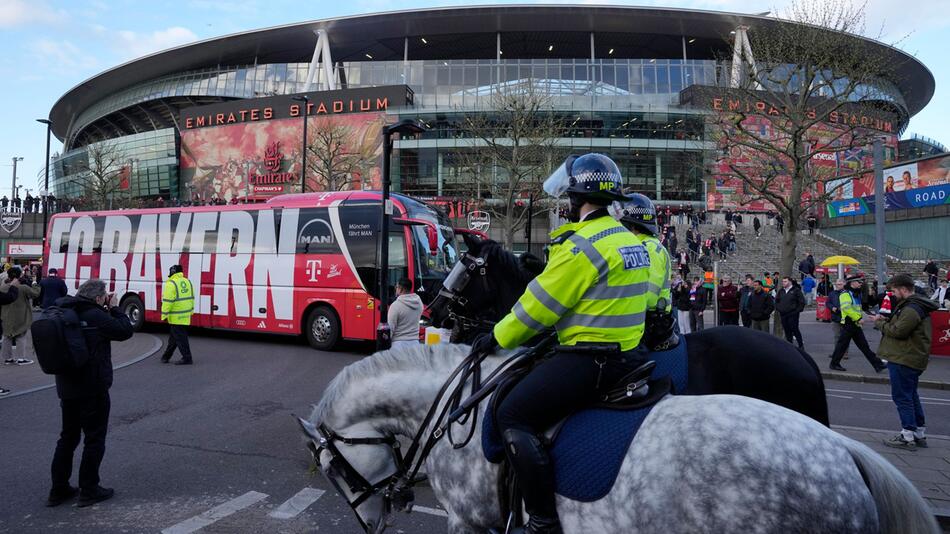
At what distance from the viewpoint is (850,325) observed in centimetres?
1090

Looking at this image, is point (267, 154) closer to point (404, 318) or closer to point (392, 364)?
point (404, 318)

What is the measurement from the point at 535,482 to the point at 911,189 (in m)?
37.3

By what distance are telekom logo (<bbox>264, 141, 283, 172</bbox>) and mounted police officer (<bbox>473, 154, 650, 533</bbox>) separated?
51279mm

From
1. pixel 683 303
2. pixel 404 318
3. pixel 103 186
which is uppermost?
pixel 103 186

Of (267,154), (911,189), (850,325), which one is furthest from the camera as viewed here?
(267,154)

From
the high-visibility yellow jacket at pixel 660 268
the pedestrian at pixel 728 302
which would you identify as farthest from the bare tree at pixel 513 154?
the high-visibility yellow jacket at pixel 660 268

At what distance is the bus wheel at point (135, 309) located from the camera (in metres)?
15.8

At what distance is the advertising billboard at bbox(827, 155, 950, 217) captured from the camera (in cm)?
2892

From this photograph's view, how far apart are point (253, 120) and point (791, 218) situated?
48821 mm

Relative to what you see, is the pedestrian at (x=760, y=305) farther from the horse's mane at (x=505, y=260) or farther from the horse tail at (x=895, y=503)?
the horse tail at (x=895, y=503)

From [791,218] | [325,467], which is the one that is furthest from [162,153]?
[325,467]

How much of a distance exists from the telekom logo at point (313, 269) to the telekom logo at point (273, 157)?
39710 millimetres

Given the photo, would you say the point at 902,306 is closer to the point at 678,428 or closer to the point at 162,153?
the point at 678,428

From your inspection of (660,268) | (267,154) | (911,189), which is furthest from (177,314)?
(267,154)
